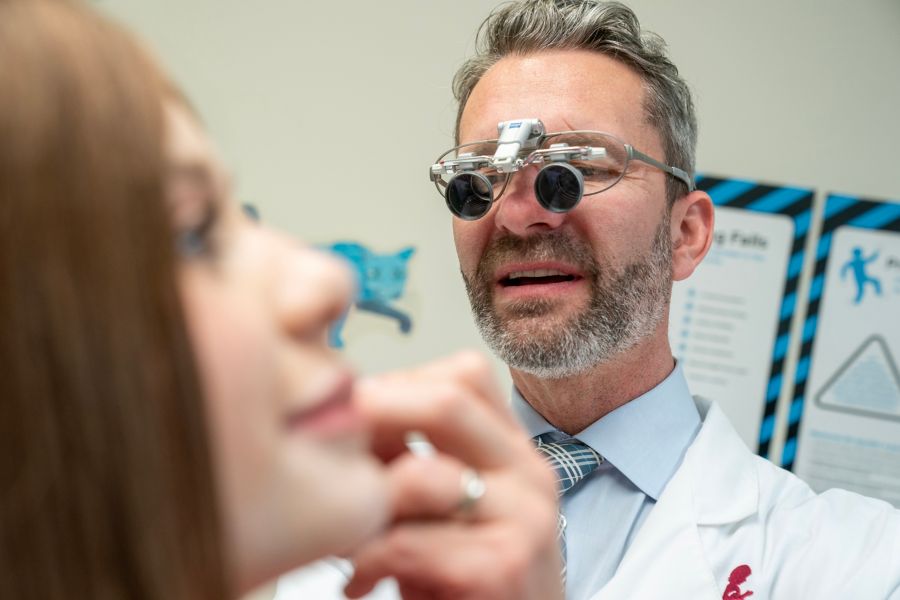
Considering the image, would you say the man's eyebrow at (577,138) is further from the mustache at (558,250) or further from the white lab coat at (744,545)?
the white lab coat at (744,545)

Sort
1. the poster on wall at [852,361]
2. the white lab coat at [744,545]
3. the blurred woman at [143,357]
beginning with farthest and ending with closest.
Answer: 1. the poster on wall at [852,361]
2. the white lab coat at [744,545]
3. the blurred woman at [143,357]

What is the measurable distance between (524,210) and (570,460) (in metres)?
0.32

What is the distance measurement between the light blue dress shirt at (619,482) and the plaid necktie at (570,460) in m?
0.01

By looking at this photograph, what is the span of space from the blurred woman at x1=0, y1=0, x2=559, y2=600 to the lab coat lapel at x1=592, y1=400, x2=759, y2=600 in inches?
25.3

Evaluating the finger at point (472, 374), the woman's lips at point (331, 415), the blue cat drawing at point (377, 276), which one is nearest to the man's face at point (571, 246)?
the finger at point (472, 374)

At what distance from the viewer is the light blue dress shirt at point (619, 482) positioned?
107 cm

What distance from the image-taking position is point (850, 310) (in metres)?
1.97

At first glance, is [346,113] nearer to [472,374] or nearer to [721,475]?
[721,475]

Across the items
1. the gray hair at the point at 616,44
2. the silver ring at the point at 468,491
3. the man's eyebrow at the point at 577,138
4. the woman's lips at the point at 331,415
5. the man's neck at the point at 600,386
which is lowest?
the man's neck at the point at 600,386

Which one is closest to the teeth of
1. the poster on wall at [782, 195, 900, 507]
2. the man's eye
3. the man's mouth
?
the man's mouth

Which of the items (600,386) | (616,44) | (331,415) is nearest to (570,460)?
(600,386)

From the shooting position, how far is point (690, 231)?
1.31 m

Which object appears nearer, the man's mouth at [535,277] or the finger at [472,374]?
the finger at [472,374]

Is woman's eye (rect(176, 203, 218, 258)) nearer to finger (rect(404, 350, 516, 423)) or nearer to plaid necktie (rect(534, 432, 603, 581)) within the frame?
finger (rect(404, 350, 516, 423))
